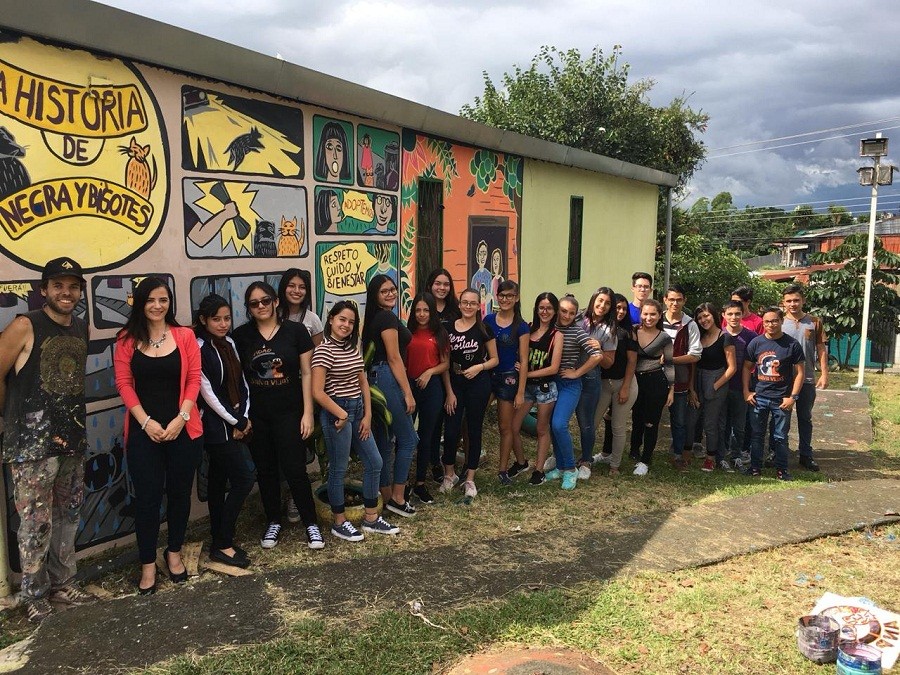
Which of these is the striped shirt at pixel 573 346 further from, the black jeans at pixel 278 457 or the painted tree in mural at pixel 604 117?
the painted tree in mural at pixel 604 117

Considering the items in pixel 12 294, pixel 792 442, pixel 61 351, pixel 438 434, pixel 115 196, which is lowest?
pixel 792 442

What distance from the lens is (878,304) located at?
15297 millimetres

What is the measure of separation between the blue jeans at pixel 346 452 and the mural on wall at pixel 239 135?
195cm

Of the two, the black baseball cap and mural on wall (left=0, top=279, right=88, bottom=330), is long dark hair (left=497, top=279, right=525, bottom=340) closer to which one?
the black baseball cap

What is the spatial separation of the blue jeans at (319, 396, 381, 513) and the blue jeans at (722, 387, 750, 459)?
12.9 ft

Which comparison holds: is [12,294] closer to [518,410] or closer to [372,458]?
[372,458]

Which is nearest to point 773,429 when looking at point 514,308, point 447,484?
point 514,308

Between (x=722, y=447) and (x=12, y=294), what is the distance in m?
6.35

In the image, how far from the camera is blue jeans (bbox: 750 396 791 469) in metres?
6.61

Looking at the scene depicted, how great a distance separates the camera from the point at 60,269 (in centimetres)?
363

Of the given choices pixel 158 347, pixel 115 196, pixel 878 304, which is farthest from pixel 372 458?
pixel 878 304

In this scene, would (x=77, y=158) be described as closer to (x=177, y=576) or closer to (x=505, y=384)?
(x=177, y=576)

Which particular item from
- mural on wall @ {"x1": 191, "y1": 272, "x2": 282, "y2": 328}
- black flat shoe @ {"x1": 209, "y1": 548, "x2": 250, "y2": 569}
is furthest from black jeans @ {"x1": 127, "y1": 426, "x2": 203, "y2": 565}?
mural on wall @ {"x1": 191, "y1": 272, "x2": 282, "y2": 328}

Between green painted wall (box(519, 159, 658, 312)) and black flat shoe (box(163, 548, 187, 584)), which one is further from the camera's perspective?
green painted wall (box(519, 159, 658, 312))
